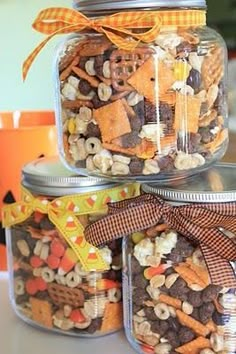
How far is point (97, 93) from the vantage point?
560 millimetres

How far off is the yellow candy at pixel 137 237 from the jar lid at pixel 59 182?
0.06m

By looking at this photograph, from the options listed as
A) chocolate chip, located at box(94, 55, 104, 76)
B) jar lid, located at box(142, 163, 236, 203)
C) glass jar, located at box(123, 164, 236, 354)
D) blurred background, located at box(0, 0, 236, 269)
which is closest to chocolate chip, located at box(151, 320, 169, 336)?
glass jar, located at box(123, 164, 236, 354)

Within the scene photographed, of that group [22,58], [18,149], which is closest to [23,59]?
[22,58]

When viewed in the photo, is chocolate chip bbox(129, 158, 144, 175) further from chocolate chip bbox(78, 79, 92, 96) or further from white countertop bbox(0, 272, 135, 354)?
white countertop bbox(0, 272, 135, 354)

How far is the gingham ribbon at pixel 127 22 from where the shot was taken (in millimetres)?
548

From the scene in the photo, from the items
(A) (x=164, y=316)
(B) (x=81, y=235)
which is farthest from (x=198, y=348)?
(B) (x=81, y=235)

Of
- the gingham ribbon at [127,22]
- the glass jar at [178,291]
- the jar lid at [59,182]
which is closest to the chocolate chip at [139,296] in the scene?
the glass jar at [178,291]

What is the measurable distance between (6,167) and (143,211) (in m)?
0.26

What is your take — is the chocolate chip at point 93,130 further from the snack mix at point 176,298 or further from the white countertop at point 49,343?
the white countertop at point 49,343

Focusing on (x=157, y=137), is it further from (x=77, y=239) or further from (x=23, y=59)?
(x=23, y=59)

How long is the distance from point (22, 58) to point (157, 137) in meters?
0.48

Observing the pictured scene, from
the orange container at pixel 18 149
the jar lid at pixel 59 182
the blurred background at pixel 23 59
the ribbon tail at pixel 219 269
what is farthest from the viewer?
the blurred background at pixel 23 59

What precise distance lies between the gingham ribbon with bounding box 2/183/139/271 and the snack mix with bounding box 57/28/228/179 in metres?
0.06

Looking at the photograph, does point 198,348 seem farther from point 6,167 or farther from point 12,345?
point 6,167
